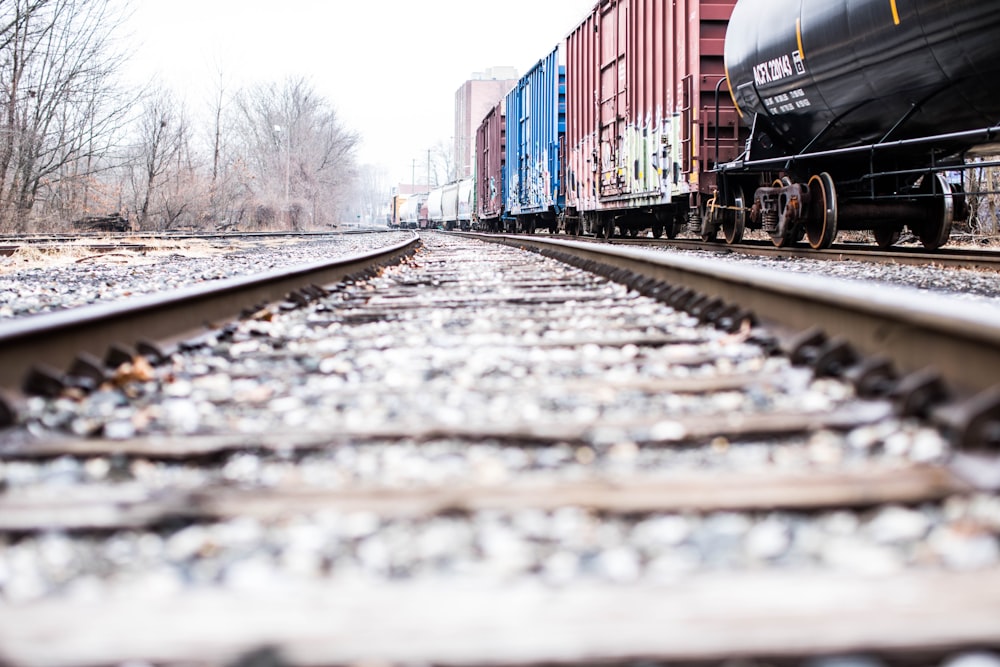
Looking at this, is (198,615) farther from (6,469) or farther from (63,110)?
(63,110)

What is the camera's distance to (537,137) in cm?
2214

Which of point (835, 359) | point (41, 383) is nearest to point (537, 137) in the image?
point (835, 359)

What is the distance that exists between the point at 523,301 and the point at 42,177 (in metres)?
26.8

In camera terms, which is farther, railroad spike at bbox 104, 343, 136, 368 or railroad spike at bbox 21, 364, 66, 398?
railroad spike at bbox 104, 343, 136, 368

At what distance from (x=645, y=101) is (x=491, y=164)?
17.9 m

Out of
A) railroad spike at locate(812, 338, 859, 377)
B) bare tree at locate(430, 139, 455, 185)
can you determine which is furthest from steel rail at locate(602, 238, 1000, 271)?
bare tree at locate(430, 139, 455, 185)

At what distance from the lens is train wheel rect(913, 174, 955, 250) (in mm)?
9328

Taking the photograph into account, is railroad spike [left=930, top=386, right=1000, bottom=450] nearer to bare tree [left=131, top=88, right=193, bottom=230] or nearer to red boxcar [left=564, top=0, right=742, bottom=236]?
red boxcar [left=564, top=0, right=742, bottom=236]

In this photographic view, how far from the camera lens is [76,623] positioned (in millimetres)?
1118

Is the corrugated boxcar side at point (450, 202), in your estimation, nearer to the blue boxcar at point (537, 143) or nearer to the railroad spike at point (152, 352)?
the blue boxcar at point (537, 143)

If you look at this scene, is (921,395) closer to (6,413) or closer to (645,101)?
(6,413)

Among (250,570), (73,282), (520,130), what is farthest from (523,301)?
(520,130)

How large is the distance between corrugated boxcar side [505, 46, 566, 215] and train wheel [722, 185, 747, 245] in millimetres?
8503

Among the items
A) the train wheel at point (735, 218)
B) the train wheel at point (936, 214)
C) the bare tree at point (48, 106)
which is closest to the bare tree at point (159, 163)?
the bare tree at point (48, 106)
